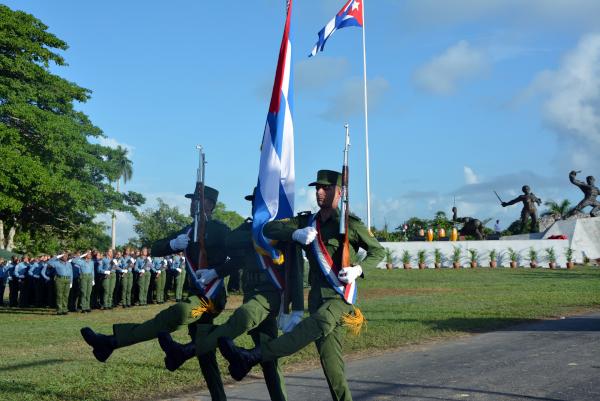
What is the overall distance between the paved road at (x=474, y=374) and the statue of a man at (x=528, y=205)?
36457mm

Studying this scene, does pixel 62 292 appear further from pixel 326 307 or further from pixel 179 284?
pixel 326 307

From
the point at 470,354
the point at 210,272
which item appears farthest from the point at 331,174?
the point at 470,354

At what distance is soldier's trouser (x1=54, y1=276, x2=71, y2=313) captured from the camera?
879 inches

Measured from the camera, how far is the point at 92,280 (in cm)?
2309

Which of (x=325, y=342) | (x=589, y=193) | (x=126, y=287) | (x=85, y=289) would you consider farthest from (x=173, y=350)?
(x=589, y=193)

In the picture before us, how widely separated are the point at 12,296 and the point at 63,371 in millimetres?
19181

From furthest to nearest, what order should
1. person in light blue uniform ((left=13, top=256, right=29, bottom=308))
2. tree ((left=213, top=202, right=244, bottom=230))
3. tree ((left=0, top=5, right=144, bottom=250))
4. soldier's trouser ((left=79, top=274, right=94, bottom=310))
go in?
tree ((left=213, top=202, right=244, bottom=230))
tree ((left=0, top=5, right=144, bottom=250))
person in light blue uniform ((left=13, top=256, right=29, bottom=308))
soldier's trouser ((left=79, top=274, right=94, bottom=310))

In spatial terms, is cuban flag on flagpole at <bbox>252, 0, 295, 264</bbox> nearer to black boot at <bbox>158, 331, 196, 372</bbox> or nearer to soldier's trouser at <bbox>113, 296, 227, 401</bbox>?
soldier's trouser at <bbox>113, 296, 227, 401</bbox>

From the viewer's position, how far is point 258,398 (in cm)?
812

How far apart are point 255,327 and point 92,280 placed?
1762 cm

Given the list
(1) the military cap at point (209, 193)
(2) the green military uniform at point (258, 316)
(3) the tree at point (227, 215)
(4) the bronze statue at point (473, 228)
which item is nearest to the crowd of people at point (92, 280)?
(1) the military cap at point (209, 193)

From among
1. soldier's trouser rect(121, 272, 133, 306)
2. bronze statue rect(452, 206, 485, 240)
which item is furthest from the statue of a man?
soldier's trouser rect(121, 272, 133, 306)

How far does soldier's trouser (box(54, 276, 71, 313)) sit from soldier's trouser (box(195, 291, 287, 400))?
16959 millimetres

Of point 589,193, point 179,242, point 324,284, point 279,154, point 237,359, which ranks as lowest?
point 237,359
